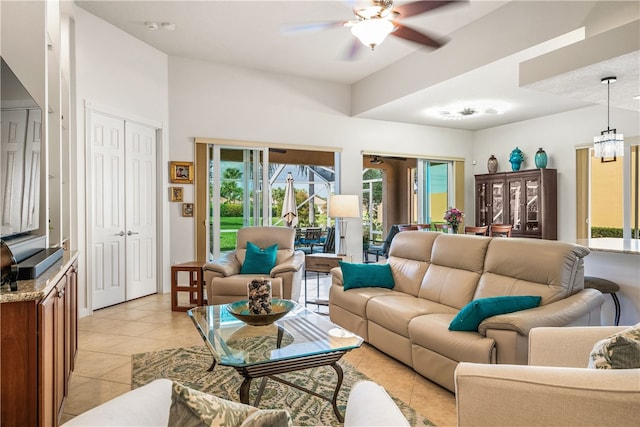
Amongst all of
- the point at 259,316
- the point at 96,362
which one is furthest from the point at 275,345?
the point at 96,362

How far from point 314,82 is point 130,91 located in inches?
114

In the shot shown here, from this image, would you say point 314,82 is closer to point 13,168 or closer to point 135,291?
point 135,291

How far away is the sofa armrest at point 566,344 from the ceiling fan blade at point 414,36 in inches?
101

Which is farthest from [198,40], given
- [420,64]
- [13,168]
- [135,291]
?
[13,168]

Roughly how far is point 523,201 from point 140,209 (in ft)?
20.5

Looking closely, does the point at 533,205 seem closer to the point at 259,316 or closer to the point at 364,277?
the point at 364,277

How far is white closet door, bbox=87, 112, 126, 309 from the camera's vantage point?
4.57m

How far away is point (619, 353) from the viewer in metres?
1.19

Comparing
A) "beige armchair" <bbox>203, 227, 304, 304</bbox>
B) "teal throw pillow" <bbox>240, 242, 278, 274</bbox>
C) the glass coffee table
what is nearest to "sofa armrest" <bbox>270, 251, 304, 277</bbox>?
"beige armchair" <bbox>203, 227, 304, 304</bbox>

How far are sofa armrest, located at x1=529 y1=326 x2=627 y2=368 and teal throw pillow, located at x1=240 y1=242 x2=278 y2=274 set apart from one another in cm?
307

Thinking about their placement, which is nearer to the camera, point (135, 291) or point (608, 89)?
point (608, 89)

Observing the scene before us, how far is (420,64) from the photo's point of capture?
17.4 feet

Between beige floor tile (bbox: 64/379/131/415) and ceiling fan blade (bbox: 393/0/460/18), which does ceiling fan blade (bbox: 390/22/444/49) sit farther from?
beige floor tile (bbox: 64/379/131/415)

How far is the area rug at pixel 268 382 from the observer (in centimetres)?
228
